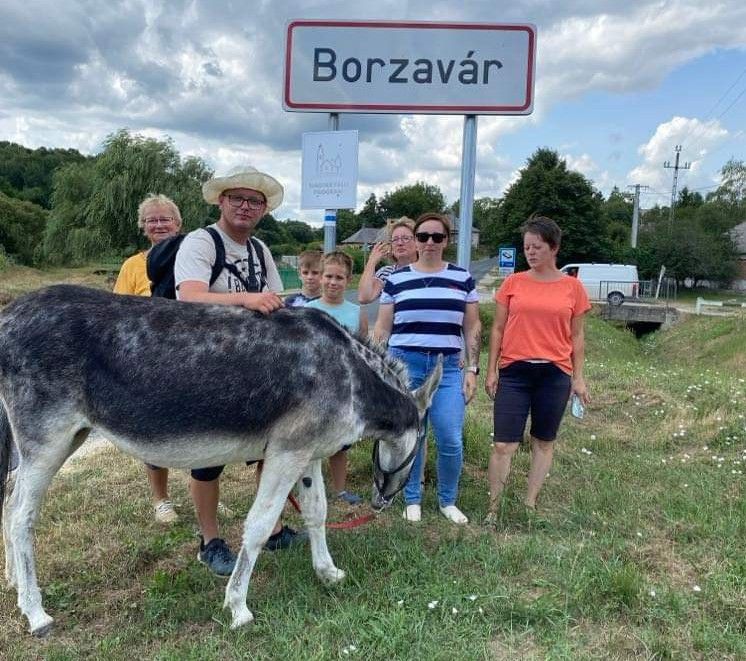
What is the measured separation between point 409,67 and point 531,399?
3.56 m

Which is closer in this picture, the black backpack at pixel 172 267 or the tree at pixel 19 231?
the black backpack at pixel 172 267

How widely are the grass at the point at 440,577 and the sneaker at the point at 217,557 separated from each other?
0.10 meters

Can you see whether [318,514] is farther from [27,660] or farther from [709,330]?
[709,330]

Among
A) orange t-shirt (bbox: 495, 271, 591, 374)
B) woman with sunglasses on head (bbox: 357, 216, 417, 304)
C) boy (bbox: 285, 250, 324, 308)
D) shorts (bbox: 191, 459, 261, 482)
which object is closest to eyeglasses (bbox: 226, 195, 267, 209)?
boy (bbox: 285, 250, 324, 308)

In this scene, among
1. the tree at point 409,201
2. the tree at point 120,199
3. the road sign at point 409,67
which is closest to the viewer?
the road sign at point 409,67

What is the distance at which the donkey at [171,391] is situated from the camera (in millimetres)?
3221

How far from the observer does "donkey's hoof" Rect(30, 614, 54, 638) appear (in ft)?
10.8

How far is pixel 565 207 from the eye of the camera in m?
47.3

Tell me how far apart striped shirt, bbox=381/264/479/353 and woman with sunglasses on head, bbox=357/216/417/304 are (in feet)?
1.62

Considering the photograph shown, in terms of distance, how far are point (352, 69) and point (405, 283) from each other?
111 inches

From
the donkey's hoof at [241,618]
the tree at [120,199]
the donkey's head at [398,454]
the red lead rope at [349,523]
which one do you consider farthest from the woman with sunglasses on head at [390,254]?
the tree at [120,199]

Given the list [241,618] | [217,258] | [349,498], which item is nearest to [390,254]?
[217,258]

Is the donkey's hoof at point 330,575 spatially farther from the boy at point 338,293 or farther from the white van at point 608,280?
the white van at point 608,280

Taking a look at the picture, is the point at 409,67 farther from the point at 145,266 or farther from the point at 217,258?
the point at 217,258
